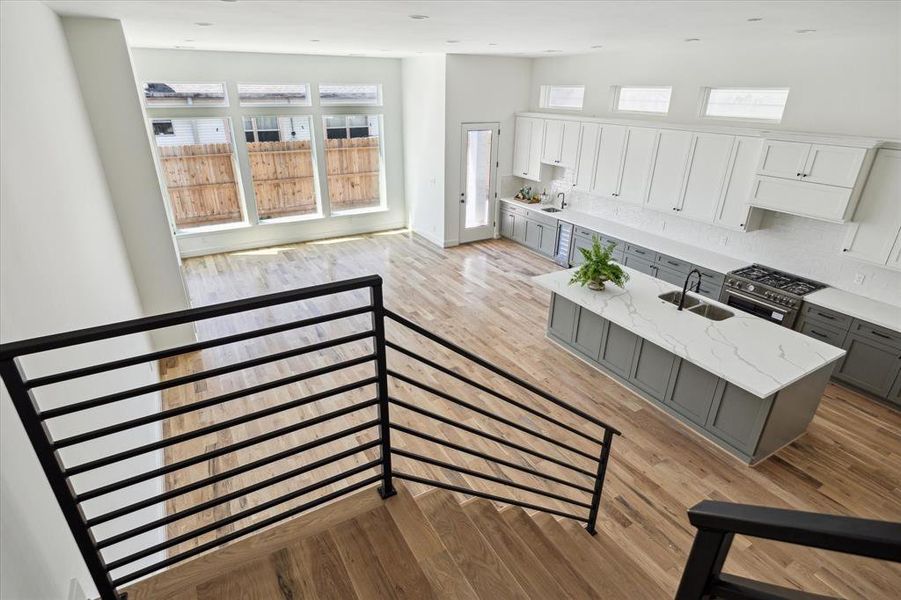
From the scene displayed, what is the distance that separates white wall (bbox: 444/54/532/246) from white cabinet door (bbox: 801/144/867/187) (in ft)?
16.4

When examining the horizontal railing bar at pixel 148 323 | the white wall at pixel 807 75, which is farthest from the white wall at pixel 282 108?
the horizontal railing bar at pixel 148 323

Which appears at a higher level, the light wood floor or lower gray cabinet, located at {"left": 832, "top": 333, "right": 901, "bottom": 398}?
lower gray cabinet, located at {"left": 832, "top": 333, "right": 901, "bottom": 398}

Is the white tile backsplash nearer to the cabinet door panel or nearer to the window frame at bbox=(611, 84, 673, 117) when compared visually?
the window frame at bbox=(611, 84, 673, 117)

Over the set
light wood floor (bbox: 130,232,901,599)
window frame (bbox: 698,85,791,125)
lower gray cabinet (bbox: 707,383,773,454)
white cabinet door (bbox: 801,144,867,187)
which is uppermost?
window frame (bbox: 698,85,791,125)

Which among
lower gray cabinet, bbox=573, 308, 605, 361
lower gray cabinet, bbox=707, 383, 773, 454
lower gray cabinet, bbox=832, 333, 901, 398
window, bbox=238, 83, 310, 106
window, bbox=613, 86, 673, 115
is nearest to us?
lower gray cabinet, bbox=707, 383, 773, 454

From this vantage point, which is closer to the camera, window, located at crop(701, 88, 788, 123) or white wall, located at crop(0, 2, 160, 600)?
white wall, located at crop(0, 2, 160, 600)

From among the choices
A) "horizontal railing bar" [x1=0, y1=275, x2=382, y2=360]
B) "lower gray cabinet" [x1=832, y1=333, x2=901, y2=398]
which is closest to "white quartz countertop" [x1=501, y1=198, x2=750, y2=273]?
"lower gray cabinet" [x1=832, y1=333, x2=901, y2=398]

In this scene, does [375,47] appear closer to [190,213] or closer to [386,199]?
[386,199]

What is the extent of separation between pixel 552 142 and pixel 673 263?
10.0ft

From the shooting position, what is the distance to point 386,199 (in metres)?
9.59

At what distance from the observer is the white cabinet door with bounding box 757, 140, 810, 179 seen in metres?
4.74

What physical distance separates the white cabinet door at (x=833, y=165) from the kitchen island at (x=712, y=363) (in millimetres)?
1598

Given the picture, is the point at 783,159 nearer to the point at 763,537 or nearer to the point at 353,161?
the point at 763,537

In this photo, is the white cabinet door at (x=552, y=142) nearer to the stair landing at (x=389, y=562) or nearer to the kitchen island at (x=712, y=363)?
the kitchen island at (x=712, y=363)
